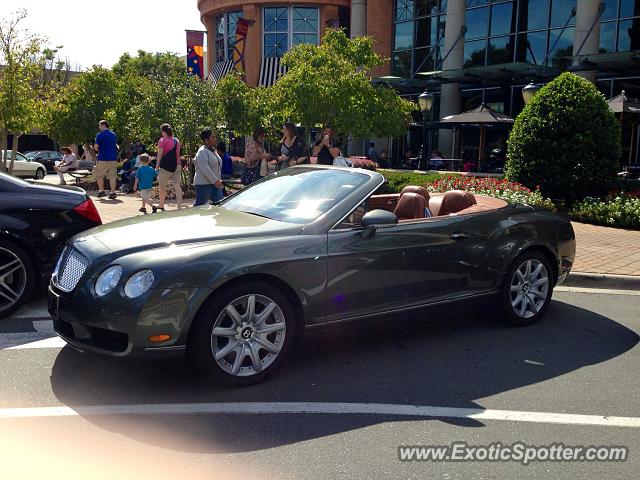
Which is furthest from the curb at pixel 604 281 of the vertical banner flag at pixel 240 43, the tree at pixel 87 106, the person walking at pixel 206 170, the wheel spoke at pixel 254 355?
the vertical banner flag at pixel 240 43

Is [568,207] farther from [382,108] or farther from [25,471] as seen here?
[25,471]

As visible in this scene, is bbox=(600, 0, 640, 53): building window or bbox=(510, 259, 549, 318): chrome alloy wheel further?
bbox=(600, 0, 640, 53): building window

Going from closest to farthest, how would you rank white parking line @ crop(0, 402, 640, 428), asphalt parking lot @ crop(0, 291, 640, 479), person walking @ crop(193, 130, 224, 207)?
asphalt parking lot @ crop(0, 291, 640, 479), white parking line @ crop(0, 402, 640, 428), person walking @ crop(193, 130, 224, 207)

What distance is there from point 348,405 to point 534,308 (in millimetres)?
2641

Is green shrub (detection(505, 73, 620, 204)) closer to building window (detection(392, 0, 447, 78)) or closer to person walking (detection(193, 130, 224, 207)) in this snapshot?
person walking (detection(193, 130, 224, 207))

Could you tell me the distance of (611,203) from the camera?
42.2 ft

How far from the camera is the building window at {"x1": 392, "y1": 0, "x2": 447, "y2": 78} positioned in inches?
1241

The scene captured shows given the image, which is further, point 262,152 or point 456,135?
point 456,135

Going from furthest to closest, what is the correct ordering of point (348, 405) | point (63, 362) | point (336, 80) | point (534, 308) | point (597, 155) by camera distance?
point (336, 80) < point (597, 155) < point (534, 308) < point (63, 362) < point (348, 405)

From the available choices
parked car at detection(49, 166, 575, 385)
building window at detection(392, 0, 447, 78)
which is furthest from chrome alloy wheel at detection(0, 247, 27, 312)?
building window at detection(392, 0, 447, 78)

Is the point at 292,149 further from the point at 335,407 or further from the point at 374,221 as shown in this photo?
the point at 335,407

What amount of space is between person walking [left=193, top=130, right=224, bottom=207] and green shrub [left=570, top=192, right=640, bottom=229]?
7.47m

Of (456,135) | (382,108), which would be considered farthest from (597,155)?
(456,135)

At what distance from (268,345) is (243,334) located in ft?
0.68
